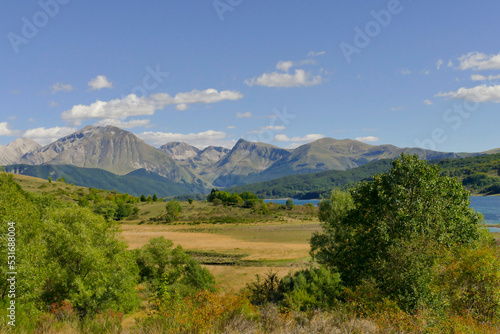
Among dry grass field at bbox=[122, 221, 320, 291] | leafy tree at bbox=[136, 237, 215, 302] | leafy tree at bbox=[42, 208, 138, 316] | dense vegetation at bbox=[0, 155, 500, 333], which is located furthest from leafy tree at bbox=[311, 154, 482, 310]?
dry grass field at bbox=[122, 221, 320, 291]

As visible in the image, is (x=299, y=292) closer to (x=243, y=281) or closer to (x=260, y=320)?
(x=260, y=320)

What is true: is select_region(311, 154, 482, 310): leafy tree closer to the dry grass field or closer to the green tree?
the dry grass field

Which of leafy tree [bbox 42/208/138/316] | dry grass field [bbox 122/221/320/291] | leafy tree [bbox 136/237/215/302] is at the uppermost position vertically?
leafy tree [bbox 42/208/138/316]

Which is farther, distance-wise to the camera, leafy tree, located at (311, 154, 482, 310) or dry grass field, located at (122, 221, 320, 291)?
dry grass field, located at (122, 221, 320, 291)

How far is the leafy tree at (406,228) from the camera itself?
20047 mm

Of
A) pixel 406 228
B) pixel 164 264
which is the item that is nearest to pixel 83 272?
pixel 164 264

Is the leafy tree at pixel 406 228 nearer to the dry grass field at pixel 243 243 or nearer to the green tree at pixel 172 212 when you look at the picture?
the dry grass field at pixel 243 243

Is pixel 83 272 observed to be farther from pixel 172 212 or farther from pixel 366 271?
pixel 172 212

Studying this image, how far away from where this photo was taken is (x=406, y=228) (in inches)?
843

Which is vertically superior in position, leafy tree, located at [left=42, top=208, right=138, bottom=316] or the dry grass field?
leafy tree, located at [left=42, top=208, right=138, bottom=316]

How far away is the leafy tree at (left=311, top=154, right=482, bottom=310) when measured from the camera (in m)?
20.0

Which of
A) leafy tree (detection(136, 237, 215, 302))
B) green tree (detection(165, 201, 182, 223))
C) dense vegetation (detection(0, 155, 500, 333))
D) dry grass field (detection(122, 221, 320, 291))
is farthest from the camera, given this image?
green tree (detection(165, 201, 182, 223))

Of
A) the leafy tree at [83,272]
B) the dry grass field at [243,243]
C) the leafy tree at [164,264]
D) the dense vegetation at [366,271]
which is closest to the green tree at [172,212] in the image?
the dry grass field at [243,243]

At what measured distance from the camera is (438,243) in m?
22.0
